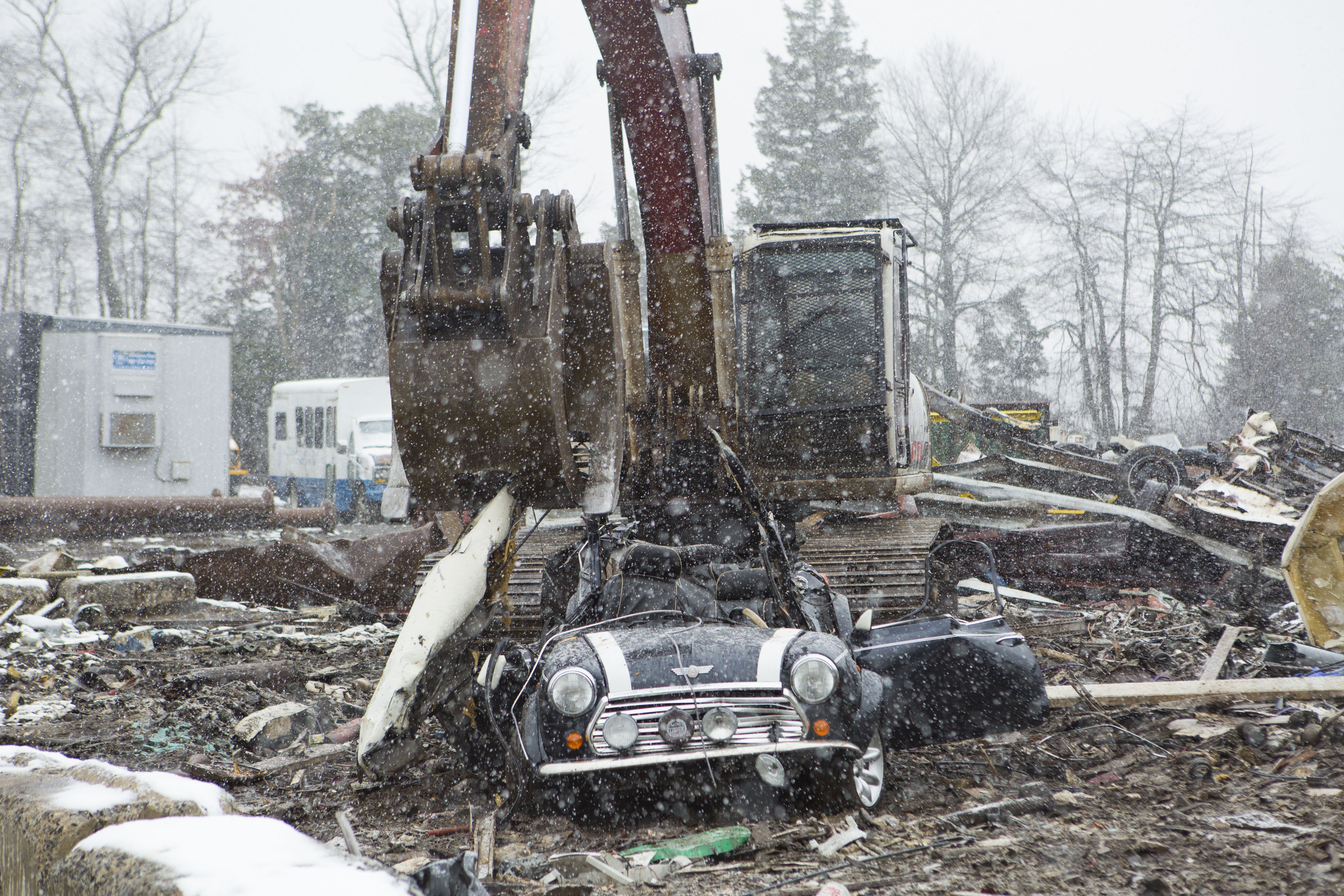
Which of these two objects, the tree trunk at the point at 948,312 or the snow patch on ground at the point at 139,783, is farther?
the tree trunk at the point at 948,312

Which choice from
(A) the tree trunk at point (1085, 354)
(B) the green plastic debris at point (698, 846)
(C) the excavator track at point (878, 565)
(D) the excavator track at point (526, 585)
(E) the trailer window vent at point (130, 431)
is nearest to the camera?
(B) the green plastic debris at point (698, 846)

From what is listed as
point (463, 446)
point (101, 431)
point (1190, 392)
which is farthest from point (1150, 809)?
point (1190, 392)

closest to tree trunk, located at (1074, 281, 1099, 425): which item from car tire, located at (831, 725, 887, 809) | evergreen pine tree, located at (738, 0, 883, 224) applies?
evergreen pine tree, located at (738, 0, 883, 224)

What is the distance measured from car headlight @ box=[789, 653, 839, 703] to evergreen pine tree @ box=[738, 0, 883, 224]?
105 ft

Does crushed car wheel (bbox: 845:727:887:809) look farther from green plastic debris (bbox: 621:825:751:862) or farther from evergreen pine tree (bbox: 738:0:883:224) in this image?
evergreen pine tree (bbox: 738:0:883:224)

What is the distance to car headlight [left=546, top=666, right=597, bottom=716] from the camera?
12.7 feet

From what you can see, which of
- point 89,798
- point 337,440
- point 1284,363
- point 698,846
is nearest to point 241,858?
point 89,798

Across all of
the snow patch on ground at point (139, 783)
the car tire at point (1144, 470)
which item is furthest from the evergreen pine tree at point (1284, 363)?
the snow patch on ground at point (139, 783)

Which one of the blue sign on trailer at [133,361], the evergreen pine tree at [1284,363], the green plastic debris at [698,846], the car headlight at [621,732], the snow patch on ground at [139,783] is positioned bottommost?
the green plastic debris at [698,846]

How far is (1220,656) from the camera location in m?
6.21

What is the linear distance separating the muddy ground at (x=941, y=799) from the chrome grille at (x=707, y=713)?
0.25 m

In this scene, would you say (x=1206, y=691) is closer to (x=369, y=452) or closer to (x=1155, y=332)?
(x=369, y=452)

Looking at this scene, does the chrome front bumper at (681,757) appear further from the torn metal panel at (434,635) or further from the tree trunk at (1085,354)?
the tree trunk at (1085,354)

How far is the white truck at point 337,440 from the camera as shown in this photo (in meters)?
21.0
